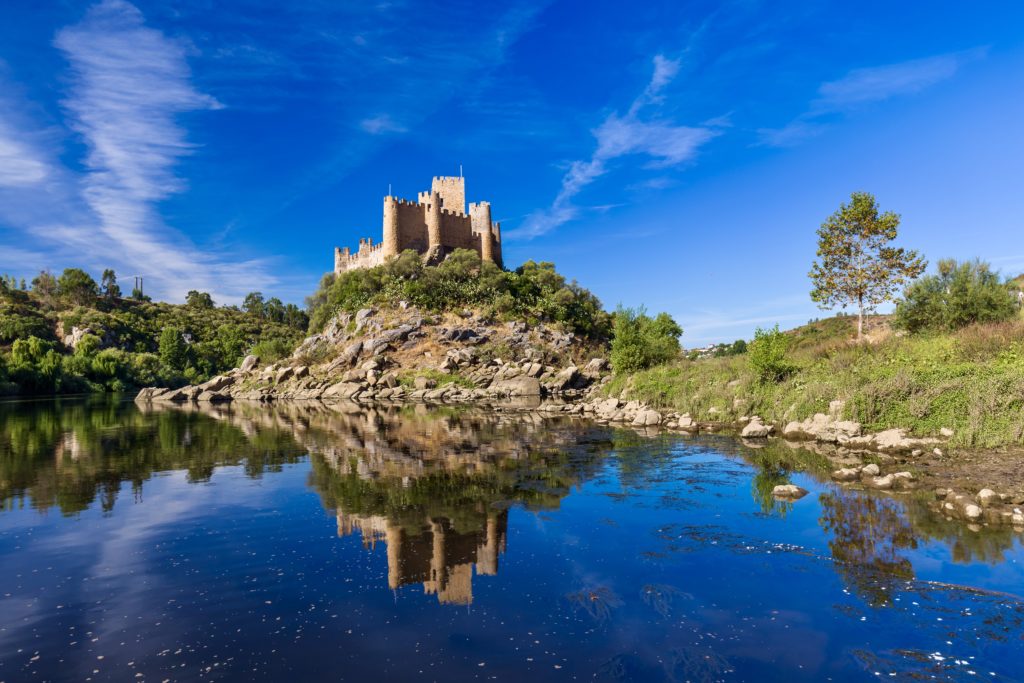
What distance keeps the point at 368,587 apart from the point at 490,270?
65799 mm

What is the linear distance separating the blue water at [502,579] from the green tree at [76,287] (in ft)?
397

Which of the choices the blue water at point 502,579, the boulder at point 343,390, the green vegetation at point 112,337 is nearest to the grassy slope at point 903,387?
the blue water at point 502,579

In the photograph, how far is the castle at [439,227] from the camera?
244 ft

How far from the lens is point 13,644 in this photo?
22.0ft

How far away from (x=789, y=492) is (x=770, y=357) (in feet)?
42.2

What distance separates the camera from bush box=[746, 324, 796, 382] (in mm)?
24188

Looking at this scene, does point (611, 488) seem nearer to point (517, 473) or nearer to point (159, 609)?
point (517, 473)

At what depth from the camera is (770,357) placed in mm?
24141

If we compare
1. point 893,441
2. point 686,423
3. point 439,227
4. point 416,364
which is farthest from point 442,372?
point 893,441

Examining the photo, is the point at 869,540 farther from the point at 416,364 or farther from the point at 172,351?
the point at 172,351

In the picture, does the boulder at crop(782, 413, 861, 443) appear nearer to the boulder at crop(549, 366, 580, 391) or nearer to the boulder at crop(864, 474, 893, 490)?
the boulder at crop(864, 474, 893, 490)

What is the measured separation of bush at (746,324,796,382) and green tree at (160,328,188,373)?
94.8 m

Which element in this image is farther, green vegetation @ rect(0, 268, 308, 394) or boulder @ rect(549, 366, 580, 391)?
green vegetation @ rect(0, 268, 308, 394)

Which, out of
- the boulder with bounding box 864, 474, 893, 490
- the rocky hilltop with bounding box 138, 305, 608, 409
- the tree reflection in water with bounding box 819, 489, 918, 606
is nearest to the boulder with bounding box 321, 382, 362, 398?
the rocky hilltop with bounding box 138, 305, 608, 409
